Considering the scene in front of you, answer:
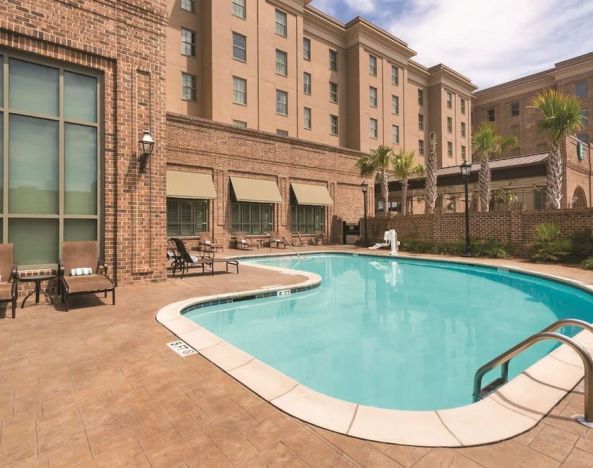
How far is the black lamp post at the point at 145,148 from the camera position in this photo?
792cm

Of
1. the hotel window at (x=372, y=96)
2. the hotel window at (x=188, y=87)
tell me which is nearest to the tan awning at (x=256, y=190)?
the hotel window at (x=188, y=87)

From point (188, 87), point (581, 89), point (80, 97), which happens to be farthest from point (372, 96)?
point (80, 97)

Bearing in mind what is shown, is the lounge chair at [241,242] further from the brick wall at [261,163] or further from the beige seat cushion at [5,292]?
the beige seat cushion at [5,292]

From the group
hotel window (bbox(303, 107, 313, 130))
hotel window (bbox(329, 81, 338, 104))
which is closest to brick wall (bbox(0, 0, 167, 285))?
hotel window (bbox(303, 107, 313, 130))

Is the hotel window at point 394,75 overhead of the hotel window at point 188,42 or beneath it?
overhead

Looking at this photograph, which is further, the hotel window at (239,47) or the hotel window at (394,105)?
the hotel window at (394,105)

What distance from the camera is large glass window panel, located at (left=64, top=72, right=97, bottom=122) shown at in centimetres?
737

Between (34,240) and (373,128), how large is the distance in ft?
96.4

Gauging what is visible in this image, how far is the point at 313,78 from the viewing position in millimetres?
28719

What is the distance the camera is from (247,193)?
65.1 ft

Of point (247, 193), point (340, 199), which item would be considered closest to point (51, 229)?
point (247, 193)

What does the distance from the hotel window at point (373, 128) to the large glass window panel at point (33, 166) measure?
91.6 ft

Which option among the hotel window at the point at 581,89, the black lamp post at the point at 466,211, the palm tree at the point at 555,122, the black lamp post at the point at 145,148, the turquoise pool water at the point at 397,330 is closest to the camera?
the turquoise pool water at the point at 397,330

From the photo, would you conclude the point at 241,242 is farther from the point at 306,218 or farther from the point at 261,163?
the point at 306,218
